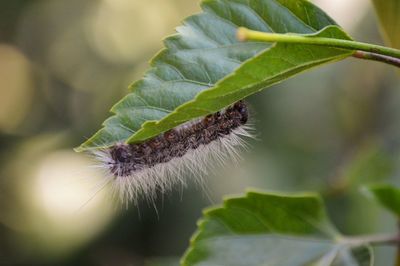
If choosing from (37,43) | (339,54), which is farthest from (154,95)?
(37,43)

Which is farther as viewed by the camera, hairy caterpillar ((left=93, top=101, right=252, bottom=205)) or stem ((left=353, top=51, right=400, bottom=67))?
hairy caterpillar ((left=93, top=101, right=252, bottom=205))

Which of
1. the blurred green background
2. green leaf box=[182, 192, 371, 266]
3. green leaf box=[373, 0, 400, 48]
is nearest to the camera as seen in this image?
green leaf box=[373, 0, 400, 48]

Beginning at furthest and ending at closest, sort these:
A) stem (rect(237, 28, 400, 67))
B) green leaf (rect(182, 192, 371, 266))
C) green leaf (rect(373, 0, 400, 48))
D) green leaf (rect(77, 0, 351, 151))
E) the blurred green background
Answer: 1. the blurred green background
2. green leaf (rect(182, 192, 371, 266))
3. green leaf (rect(373, 0, 400, 48))
4. green leaf (rect(77, 0, 351, 151))
5. stem (rect(237, 28, 400, 67))

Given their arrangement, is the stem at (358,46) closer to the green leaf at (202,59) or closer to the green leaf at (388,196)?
the green leaf at (202,59)

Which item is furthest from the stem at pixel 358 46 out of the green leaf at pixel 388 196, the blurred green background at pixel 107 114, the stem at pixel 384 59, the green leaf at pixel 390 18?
the blurred green background at pixel 107 114

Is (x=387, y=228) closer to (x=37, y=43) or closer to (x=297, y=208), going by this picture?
(x=297, y=208)

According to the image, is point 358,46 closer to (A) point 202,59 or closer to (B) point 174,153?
(A) point 202,59

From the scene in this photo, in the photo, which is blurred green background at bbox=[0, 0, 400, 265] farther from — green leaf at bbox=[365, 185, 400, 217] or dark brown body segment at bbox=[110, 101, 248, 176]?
dark brown body segment at bbox=[110, 101, 248, 176]

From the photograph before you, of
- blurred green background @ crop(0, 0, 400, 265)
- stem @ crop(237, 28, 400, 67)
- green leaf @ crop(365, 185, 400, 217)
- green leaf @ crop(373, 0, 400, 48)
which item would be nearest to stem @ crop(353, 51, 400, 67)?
stem @ crop(237, 28, 400, 67)
